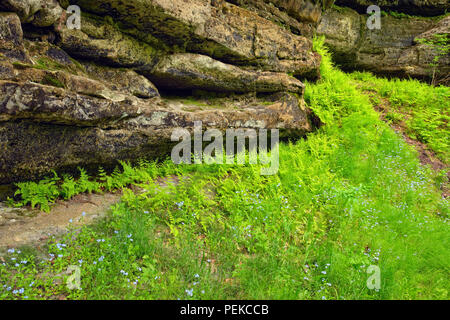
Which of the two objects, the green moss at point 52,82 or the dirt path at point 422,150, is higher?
the green moss at point 52,82

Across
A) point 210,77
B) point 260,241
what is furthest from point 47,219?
point 210,77

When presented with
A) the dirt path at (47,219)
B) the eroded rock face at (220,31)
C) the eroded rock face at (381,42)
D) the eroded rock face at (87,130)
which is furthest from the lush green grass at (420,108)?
the dirt path at (47,219)

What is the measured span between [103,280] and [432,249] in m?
5.48

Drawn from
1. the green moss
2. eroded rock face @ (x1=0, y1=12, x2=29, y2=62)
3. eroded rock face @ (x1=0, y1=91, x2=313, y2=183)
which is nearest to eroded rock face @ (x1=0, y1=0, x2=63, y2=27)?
eroded rock face @ (x1=0, y1=12, x2=29, y2=62)

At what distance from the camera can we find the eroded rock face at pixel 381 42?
13.5 metres

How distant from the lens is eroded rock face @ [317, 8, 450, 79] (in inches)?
533

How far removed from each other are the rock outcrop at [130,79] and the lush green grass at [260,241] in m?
1.09

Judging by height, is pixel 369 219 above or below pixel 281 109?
below

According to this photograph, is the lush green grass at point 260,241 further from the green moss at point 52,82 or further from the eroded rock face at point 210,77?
the eroded rock face at point 210,77

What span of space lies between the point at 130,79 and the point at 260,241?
182 inches

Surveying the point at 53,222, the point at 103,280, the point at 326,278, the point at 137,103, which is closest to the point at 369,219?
the point at 326,278
